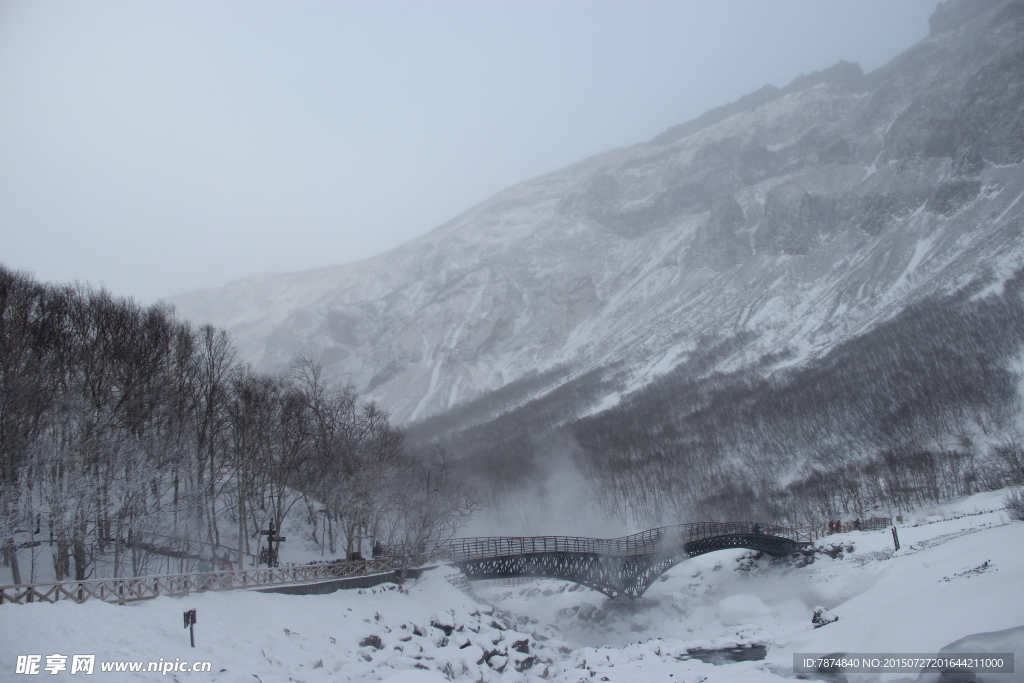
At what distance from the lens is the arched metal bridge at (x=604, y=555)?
41.9 m

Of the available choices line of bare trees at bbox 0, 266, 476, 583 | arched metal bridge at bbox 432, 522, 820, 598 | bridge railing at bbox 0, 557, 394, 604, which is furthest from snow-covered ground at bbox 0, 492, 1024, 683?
line of bare trees at bbox 0, 266, 476, 583

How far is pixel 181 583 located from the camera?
2347cm

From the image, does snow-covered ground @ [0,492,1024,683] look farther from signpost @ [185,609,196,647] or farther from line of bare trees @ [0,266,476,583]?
line of bare trees @ [0,266,476,583]

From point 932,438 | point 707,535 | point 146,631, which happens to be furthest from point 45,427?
point 932,438

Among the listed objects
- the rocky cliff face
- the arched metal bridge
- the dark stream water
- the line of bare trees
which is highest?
the rocky cliff face

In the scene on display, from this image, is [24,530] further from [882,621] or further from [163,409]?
[882,621]

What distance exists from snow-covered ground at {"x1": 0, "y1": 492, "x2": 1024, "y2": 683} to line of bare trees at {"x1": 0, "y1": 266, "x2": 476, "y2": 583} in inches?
256

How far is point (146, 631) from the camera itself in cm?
1916

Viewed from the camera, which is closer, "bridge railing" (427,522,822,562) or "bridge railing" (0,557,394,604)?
"bridge railing" (0,557,394,604)

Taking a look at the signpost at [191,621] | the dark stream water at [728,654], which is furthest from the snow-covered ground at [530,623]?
the dark stream water at [728,654]

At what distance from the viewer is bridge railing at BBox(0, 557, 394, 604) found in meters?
19.5

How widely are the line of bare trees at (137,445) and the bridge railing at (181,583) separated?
2.80m

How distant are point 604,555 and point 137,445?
32651mm

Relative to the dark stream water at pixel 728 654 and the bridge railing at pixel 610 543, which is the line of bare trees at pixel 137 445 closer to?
the bridge railing at pixel 610 543
